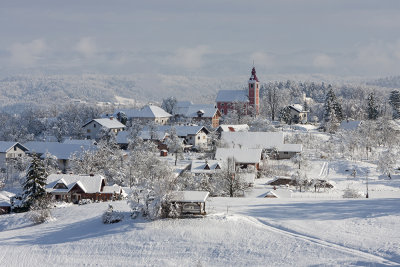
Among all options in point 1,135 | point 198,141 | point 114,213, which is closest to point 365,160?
point 198,141

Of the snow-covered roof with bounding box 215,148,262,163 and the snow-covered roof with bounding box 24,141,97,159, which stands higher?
the snow-covered roof with bounding box 24,141,97,159

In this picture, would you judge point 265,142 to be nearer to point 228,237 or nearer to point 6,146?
point 6,146

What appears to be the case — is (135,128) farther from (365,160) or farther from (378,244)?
(378,244)

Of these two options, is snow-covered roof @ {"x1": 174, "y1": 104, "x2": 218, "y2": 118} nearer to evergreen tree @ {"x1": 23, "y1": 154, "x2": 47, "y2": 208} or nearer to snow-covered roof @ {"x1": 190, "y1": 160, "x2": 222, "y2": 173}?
snow-covered roof @ {"x1": 190, "y1": 160, "x2": 222, "y2": 173}

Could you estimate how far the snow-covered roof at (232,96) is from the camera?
10216 cm

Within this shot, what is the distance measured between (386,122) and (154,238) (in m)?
61.6

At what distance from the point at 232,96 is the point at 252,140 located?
128 ft

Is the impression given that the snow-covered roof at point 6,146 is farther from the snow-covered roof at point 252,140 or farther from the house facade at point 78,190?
the snow-covered roof at point 252,140

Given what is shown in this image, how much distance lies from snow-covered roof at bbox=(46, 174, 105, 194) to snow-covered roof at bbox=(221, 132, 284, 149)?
2447 centimetres

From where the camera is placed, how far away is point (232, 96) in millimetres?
103688

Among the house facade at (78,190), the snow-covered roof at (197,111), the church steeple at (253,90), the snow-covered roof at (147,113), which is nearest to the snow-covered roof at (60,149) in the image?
the house facade at (78,190)

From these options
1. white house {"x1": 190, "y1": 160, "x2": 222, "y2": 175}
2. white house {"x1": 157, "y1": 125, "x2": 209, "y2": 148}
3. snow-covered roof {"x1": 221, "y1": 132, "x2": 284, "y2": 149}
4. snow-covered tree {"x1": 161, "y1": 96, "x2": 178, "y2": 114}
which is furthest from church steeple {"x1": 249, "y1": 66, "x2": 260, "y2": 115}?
white house {"x1": 190, "y1": 160, "x2": 222, "y2": 175}

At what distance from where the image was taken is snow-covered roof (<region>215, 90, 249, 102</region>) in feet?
335

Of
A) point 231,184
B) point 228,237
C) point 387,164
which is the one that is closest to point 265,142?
point 387,164
